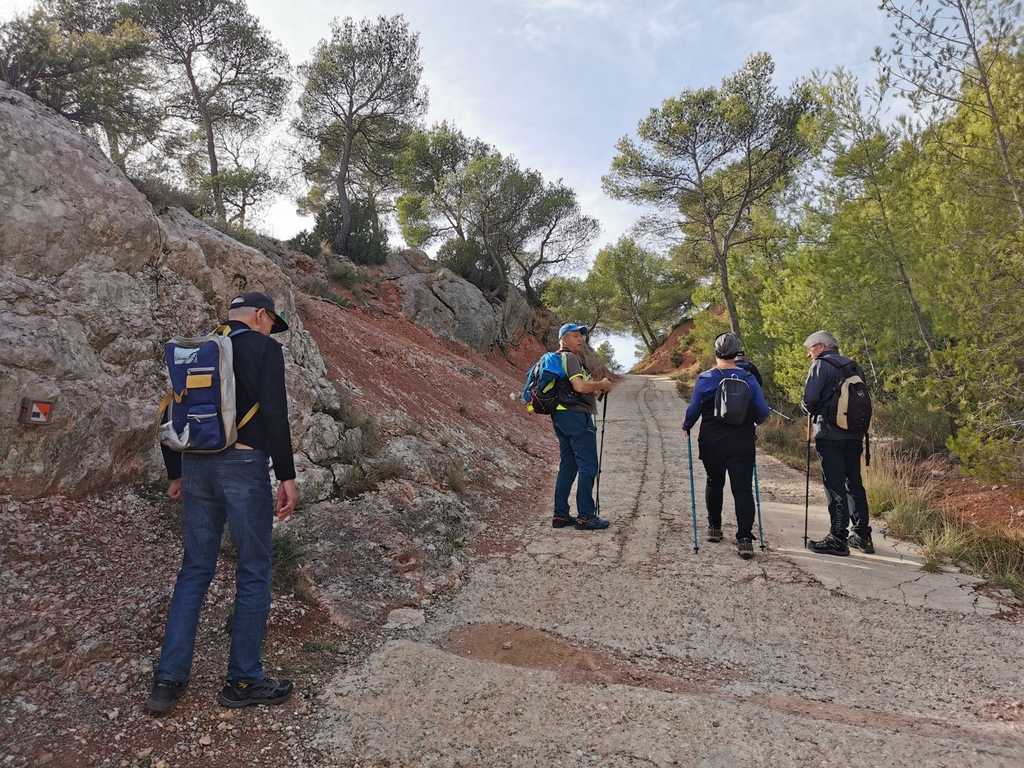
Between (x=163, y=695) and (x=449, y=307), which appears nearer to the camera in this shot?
(x=163, y=695)

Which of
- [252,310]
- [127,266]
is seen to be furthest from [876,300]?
[127,266]

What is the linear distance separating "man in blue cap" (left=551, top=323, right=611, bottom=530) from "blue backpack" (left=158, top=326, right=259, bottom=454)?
338 cm

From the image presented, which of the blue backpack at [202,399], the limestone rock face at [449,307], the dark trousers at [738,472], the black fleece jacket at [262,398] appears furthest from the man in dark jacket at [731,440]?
the limestone rock face at [449,307]

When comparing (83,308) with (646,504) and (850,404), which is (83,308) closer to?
(646,504)

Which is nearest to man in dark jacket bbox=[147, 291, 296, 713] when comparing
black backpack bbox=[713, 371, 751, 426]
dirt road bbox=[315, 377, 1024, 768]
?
dirt road bbox=[315, 377, 1024, 768]

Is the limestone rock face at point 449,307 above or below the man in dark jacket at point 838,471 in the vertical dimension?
above

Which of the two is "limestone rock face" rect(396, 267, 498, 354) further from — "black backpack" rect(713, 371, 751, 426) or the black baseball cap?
the black baseball cap

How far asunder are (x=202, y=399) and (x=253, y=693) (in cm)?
137

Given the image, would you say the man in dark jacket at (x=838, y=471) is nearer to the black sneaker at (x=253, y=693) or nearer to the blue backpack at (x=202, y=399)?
the black sneaker at (x=253, y=693)

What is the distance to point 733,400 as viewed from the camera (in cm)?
484

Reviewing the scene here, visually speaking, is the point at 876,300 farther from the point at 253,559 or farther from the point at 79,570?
the point at 79,570

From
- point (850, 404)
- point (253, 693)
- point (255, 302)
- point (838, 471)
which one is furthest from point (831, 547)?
point (255, 302)

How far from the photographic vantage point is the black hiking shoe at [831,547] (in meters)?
4.89

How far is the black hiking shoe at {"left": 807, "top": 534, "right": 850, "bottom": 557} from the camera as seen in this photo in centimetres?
489
